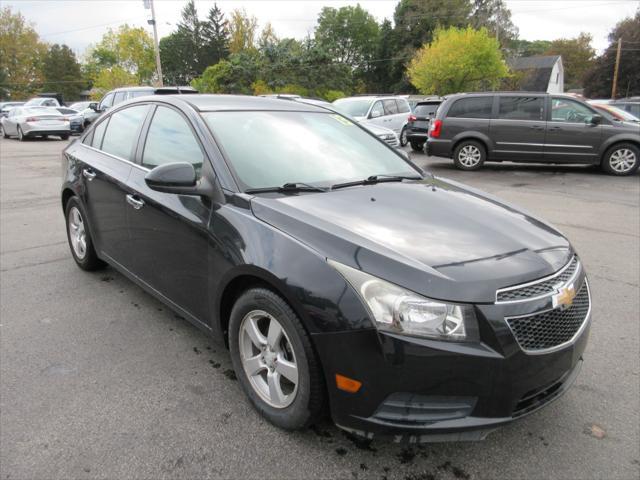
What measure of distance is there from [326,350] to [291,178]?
3.88 ft

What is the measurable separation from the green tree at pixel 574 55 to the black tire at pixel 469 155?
3005 inches

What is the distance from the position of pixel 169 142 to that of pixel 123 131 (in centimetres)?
87

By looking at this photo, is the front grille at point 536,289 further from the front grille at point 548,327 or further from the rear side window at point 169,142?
the rear side window at point 169,142

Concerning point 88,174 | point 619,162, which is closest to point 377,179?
point 88,174

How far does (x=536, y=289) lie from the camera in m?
Answer: 2.17

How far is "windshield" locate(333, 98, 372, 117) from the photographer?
48.8ft

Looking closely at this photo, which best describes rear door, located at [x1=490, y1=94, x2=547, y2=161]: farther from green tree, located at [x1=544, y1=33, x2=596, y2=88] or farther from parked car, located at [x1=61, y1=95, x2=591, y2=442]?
green tree, located at [x1=544, y1=33, x2=596, y2=88]

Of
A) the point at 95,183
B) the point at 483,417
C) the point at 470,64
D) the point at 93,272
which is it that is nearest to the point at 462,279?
the point at 483,417

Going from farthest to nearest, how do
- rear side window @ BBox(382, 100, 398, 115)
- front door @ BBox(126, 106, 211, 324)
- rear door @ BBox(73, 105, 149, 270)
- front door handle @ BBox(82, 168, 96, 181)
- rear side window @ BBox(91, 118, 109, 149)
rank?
rear side window @ BBox(382, 100, 398, 115)
rear side window @ BBox(91, 118, 109, 149)
front door handle @ BBox(82, 168, 96, 181)
rear door @ BBox(73, 105, 149, 270)
front door @ BBox(126, 106, 211, 324)

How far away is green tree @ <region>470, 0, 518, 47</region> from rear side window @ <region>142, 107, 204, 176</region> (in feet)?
210

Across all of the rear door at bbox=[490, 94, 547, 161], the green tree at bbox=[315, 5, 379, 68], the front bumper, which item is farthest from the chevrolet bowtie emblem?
the green tree at bbox=[315, 5, 379, 68]

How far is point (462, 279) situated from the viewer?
2.07 meters

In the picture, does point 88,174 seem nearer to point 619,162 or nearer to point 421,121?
point 619,162

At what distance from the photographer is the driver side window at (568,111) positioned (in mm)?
11273
